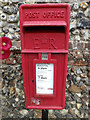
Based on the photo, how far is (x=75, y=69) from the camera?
200cm

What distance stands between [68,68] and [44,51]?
0.90m

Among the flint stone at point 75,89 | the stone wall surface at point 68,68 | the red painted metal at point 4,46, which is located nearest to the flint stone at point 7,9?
the stone wall surface at point 68,68

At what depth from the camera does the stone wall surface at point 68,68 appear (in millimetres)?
1858

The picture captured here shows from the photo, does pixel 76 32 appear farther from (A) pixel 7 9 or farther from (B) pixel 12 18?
(A) pixel 7 9

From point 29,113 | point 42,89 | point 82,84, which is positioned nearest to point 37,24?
point 42,89

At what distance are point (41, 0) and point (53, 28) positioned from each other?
894mm

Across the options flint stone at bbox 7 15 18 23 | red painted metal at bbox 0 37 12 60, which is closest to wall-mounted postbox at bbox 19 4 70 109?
red painted metal at bbox 0 37 12 60

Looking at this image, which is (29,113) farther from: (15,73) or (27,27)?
(27,27)

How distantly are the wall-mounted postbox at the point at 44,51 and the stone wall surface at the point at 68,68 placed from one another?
27.3 inches

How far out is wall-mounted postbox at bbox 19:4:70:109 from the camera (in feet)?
3.82

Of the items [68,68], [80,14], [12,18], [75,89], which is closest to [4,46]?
[12,18]

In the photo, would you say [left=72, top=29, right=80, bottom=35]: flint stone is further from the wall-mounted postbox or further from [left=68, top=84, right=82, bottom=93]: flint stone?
[left=68, top=84, right=82, bottom=93]: flint stone

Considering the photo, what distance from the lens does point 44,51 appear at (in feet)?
4.09

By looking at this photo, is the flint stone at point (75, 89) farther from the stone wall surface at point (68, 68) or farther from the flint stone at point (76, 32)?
the flint stone at point (76, 32)
